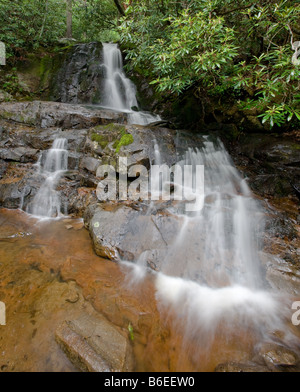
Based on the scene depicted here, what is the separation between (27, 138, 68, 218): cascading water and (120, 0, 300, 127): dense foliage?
3543 millimetres

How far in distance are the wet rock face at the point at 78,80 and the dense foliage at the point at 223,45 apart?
5.02 metres

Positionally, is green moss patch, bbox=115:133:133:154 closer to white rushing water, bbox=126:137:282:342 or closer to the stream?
the stream

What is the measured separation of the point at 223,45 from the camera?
372cm

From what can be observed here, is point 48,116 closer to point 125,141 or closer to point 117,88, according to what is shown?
point 125,141

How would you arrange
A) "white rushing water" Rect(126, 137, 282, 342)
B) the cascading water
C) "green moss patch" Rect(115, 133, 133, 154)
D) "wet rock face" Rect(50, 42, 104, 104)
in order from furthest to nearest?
1. "wet rock face" Rect(50, 42, 104, 104)
2. "green moss patch" Rect(115, 133, 133, 154)
3. the cascading water
4. "white rushing water" Rect(126, 137, 282, 342)

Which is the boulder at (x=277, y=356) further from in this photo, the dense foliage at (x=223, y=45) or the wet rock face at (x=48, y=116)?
the wet rock face at (x=48, y=116)

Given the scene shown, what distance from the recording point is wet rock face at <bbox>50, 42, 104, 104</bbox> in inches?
376

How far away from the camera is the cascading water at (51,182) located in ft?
15.8

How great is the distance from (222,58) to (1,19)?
37.2ft

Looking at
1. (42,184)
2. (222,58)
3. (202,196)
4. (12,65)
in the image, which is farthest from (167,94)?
(12,65)

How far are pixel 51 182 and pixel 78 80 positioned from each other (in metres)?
7.22

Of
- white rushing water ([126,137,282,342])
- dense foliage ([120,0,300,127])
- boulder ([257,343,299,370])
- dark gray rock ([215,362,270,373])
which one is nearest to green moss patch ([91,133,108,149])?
dense foliage ([120,0,300,127])

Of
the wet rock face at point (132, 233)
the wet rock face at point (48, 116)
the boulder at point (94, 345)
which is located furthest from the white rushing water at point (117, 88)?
the boulder at point (94, 345)
